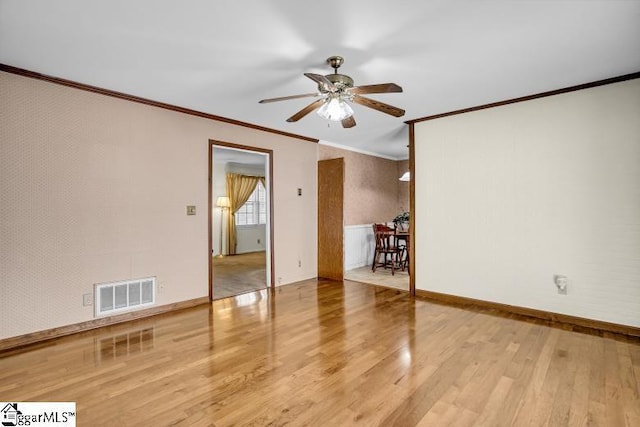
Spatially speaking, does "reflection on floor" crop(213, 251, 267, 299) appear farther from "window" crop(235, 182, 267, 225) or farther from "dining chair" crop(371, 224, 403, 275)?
"dining chair" crop(371, 224, 403, 275)

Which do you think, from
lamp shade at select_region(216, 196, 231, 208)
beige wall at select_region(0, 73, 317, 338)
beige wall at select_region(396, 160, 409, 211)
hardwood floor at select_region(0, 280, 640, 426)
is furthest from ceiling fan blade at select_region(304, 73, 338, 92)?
lamp shade at select_region(216, 196, 231, 208)

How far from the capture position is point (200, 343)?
9.51 ft

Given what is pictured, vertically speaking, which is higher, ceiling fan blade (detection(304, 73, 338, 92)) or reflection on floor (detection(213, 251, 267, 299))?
ceiling fan blade (detection(304, 73, 338, 92))

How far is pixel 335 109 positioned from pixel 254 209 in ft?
21.9

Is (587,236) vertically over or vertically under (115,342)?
over

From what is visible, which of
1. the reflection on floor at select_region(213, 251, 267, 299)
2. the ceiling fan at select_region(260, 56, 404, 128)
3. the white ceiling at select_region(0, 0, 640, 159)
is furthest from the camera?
the reflection on floor at select_region(213, 251, 267, 299)

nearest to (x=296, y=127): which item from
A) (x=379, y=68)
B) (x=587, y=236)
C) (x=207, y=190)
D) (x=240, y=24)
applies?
(x=207, y=190)

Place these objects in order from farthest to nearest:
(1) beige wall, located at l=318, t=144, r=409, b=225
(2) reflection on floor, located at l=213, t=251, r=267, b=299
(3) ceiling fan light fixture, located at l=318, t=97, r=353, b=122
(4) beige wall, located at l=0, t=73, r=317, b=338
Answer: (1) beige wall, located at l=318, t=144, r=409, b=225 → (2) reflection on floor, located at l=213, t=251, r=267, b=299 → (4) beige wall, located at l=0, t=73, r=317, b=338 → (3) ceiling fan light fixture, located at l=318, t=97, r=353, b=122

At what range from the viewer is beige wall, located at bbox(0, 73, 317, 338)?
285 cm

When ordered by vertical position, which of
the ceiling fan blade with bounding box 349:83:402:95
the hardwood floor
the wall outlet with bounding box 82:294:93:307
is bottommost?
the hardwood floor

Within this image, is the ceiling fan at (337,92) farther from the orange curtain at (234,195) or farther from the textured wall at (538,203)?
the orange curtain at (234,195)

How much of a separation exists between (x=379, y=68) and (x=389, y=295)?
2963 millimetres

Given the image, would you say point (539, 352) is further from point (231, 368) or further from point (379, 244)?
point (379, 244)

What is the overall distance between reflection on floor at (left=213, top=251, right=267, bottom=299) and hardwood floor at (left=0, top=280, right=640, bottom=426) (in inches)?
48.2
